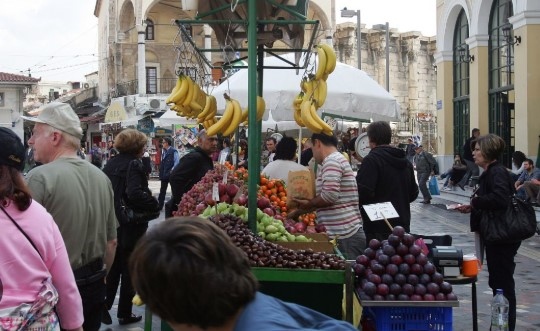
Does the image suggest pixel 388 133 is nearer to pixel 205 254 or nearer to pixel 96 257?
pixel 96 257

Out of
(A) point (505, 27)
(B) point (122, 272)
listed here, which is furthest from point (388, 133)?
(A) point (505, 27)

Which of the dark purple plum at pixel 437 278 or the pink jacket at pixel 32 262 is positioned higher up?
the pink jacket at pixel 32 262

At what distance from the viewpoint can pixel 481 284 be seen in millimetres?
8773

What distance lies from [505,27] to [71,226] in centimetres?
1802

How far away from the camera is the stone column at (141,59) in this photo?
40500 millimetres

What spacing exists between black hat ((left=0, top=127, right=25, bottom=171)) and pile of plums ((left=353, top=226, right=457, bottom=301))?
2.24 m

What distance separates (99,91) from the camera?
57.2 meters

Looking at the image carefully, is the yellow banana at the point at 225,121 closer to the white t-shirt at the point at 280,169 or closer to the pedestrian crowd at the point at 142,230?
the pedestrian crowd at the point at 142,230

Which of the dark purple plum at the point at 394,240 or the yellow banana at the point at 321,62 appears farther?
the yellow banana at the point at 321,62

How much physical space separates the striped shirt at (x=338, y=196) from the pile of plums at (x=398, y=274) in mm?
1368

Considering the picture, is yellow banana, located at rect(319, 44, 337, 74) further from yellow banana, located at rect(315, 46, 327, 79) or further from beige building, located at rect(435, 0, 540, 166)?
beige building, located at rect(435, 0, 540, 166)

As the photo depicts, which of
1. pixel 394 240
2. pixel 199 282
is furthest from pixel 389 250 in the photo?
pixel 199 282

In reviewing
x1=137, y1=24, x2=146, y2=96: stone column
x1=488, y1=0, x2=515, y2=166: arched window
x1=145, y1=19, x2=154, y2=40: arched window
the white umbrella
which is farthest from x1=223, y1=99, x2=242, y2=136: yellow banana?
x1=145, y1=19, x2=154, y2=40: arched window

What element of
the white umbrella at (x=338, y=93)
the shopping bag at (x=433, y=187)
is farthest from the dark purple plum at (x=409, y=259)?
the shopping bag at (x=433, y=187)
